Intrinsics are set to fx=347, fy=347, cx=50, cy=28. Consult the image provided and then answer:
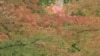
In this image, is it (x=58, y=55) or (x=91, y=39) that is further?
(x=91, y=39)

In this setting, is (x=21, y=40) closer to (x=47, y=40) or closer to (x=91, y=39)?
(x=47, y=40)

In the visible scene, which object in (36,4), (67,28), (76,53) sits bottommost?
(76,53)

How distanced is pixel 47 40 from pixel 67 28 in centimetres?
68

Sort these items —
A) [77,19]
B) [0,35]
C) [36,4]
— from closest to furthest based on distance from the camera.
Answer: [0,35], [36,4], [77,19]

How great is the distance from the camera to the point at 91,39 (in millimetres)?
5961

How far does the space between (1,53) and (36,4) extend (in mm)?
987

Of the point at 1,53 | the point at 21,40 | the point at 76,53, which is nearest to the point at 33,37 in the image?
the point at 21,40

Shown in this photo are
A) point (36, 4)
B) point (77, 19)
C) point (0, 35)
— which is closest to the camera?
point (0, 35)

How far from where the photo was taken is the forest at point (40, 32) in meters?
5.22

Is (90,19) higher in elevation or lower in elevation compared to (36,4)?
lower

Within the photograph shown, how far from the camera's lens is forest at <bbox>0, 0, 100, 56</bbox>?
206 inches

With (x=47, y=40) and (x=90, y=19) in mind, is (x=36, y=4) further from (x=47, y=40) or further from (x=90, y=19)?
(x=90, y=19)

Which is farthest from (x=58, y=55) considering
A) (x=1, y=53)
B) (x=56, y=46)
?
(x=1, y=53)

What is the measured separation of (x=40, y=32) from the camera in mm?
5289
